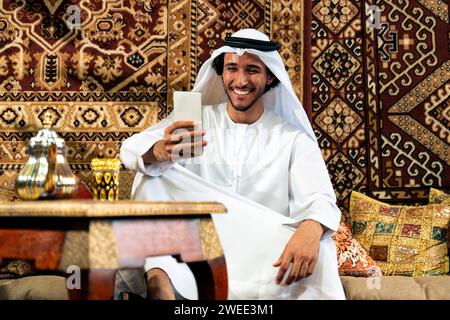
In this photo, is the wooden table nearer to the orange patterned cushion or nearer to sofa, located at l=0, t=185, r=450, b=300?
sofa, located at l=0, t=185, r=450, b=300

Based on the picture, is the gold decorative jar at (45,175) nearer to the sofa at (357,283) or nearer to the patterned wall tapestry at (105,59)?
the sofa at (357,283)

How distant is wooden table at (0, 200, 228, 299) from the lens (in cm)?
153

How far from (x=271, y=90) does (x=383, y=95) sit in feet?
4.01

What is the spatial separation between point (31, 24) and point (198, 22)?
3.76 feet

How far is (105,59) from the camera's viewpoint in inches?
155

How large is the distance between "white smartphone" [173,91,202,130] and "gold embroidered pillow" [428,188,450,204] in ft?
6.94

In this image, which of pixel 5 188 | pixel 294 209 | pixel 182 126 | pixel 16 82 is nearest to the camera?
pixel 182 126

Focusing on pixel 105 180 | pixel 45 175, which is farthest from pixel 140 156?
pixel 45 175

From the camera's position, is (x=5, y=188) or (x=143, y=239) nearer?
(x=143, y=239)

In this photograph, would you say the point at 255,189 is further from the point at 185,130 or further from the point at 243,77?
the point at 185,130

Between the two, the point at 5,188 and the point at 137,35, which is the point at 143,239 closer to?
the point at 5,188

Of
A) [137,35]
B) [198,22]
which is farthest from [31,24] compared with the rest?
[198,22]
